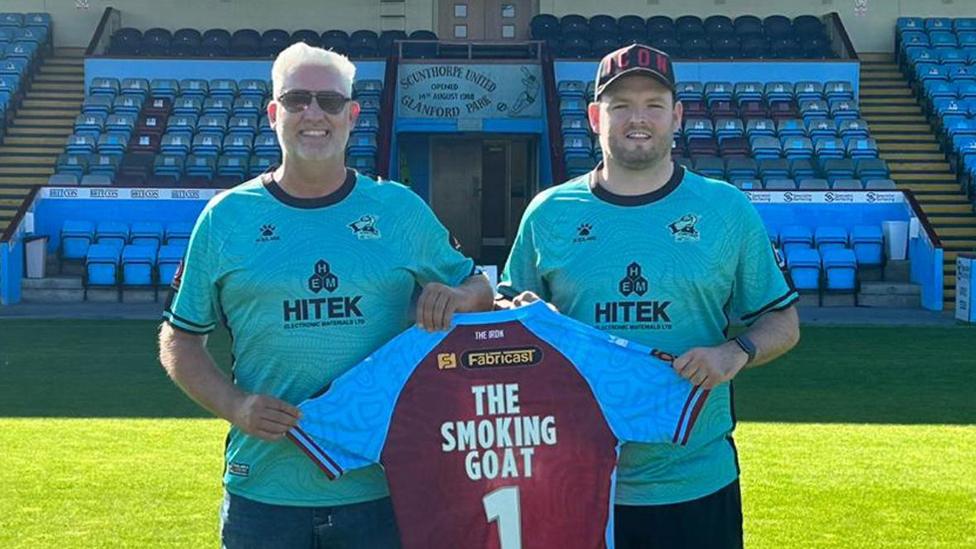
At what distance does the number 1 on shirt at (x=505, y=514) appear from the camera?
3.42 meters

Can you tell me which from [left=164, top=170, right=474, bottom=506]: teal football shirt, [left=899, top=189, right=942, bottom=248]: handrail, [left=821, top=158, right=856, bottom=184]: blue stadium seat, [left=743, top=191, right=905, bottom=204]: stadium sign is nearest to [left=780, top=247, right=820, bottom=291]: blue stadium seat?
[left=743, top=191, right=905, bottom=204]: stadium sign

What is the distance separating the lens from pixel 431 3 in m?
27.3

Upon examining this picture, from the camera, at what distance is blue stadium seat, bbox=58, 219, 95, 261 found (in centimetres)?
1872

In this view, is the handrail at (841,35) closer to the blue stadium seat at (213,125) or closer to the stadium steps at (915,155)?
the stadium steps at (915,155)

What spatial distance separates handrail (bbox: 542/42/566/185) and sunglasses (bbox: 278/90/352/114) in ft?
50.6

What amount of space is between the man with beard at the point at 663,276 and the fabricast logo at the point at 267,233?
2.09 ft

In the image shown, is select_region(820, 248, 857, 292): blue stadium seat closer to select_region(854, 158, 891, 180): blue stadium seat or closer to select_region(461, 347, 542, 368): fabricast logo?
select_region(854, 158, 891, 180): blue stadium seat

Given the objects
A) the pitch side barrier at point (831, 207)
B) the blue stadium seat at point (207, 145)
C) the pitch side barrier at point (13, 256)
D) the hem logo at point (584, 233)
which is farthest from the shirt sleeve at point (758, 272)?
the blue stadium seat at point (207, 145)

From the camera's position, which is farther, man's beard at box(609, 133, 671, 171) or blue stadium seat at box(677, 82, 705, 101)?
blue stadium seat at box(677, 82, 705, 101)

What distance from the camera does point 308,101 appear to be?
3297mm

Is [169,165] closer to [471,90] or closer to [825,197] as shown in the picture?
[471,90]

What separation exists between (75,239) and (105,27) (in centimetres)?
800

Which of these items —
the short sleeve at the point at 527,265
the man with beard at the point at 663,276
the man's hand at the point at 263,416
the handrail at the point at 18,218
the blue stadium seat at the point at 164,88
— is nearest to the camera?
the man's hand at the point at 263,416

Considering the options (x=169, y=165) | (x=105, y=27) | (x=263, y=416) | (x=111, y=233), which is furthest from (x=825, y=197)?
(x=263, y=416)
